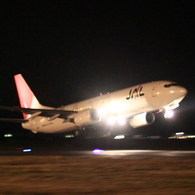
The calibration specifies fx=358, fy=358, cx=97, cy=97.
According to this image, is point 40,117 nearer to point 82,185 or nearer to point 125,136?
point 125,136

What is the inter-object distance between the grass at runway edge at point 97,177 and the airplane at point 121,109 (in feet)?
51.3

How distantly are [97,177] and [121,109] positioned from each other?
68.1 ft

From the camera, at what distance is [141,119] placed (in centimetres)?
3344

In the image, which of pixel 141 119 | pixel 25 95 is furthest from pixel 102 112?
pixel 25 95

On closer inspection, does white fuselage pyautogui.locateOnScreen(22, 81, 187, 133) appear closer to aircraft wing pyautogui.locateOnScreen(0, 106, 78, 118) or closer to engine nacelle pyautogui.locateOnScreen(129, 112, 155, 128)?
aircraft wing pyautogui.locateOnScreen(0, 106, 78, 118)

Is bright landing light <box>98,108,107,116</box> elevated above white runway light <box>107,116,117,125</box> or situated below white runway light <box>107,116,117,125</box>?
above

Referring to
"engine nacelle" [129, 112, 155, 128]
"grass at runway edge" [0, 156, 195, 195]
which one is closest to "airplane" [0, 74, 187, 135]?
"engine nacelle" [129, 112, 155, 128]

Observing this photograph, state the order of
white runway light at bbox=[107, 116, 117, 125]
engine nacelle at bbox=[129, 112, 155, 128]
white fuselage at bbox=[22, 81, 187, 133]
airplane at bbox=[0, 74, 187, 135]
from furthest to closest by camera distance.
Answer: engine nacelle at bbox=[129, 112, 155, 128]
white runway light at bbox=[107, 116, 117, 125]
airplane at bbox=[0, 74, 187, 135]
white fuselage at bbox=[22, 81, 187, 133]

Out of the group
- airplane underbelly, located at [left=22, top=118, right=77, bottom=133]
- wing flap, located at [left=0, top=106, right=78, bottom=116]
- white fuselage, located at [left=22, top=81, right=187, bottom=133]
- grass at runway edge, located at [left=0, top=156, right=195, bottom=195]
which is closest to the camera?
grass at runway edge, located at [left=0, top=156, right=195, bottom=195]

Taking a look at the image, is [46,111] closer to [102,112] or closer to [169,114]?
[102,112]

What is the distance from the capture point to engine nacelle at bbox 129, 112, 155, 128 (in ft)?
110

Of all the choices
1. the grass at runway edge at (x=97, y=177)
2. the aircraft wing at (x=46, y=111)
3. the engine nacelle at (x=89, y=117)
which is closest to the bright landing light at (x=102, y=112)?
the engine nacelle at (x=89, y=117)

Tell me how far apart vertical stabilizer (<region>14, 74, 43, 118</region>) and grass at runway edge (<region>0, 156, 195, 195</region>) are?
33113 millimetres

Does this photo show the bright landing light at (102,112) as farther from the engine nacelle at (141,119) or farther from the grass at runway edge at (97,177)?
the grass at runway edge at (97,177)
